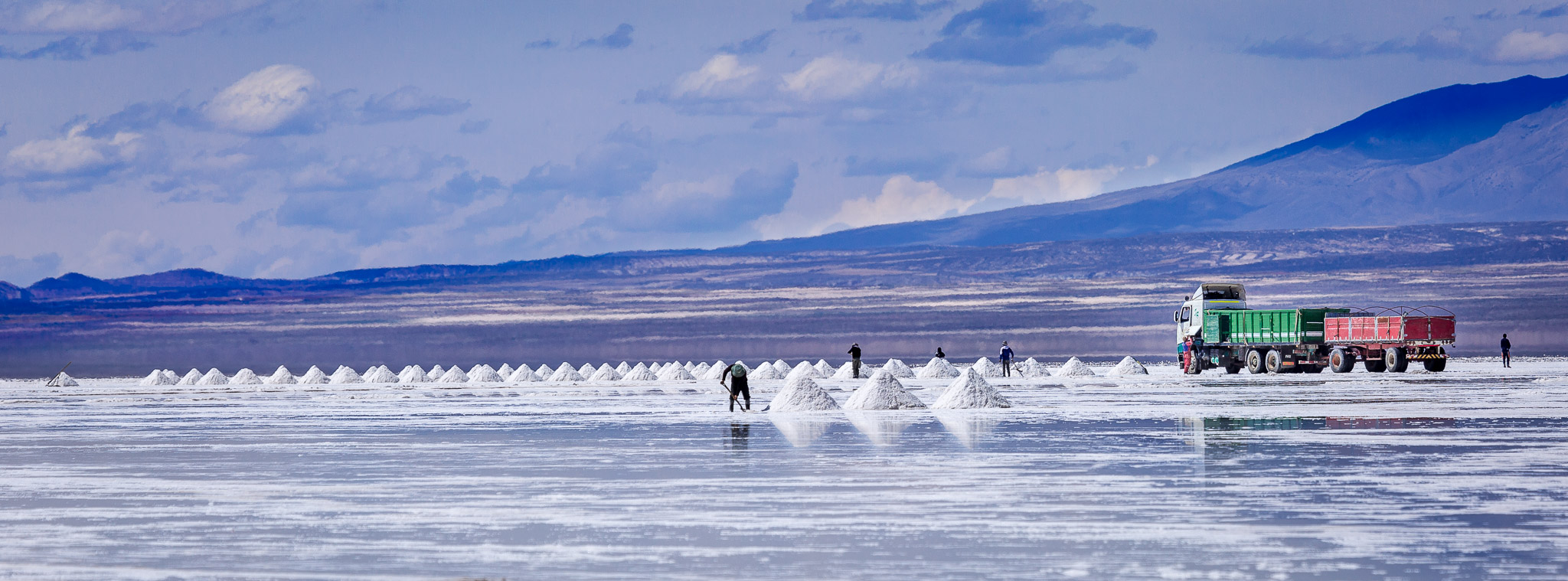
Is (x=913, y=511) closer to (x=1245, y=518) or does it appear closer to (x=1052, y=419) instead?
(x=1245, y=518)

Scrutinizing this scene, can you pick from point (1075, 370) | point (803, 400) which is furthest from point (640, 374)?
point (803, 400)

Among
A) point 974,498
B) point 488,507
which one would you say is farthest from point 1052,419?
point 488,507

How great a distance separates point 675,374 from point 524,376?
7788mm

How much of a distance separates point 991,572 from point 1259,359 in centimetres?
4936

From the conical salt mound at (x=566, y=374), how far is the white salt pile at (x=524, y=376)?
752mm

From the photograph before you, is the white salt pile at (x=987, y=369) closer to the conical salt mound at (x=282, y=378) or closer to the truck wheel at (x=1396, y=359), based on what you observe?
the truck wheel at (x=1396, y=359)

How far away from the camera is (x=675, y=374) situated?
6562 cm

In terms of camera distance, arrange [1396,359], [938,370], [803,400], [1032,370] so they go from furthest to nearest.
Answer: [1032,370]
[938,370]
[1396,359]
[803,400]

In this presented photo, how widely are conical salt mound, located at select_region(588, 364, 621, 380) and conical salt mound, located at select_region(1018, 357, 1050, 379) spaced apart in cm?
1747

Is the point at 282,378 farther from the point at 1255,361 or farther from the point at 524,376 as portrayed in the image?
the point at 1255,361

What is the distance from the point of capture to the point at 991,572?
9.13 meters

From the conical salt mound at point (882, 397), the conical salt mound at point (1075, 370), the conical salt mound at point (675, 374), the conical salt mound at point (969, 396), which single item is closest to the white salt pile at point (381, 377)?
the conical salt mound at point (675, 374)

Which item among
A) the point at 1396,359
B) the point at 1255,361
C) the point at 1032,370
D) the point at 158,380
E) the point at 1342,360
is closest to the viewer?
the point at 1396,359

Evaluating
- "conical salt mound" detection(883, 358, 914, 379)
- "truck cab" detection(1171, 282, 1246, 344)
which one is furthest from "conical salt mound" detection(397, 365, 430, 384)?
"truck cab" detection(1171, 282, 1246, 344)
